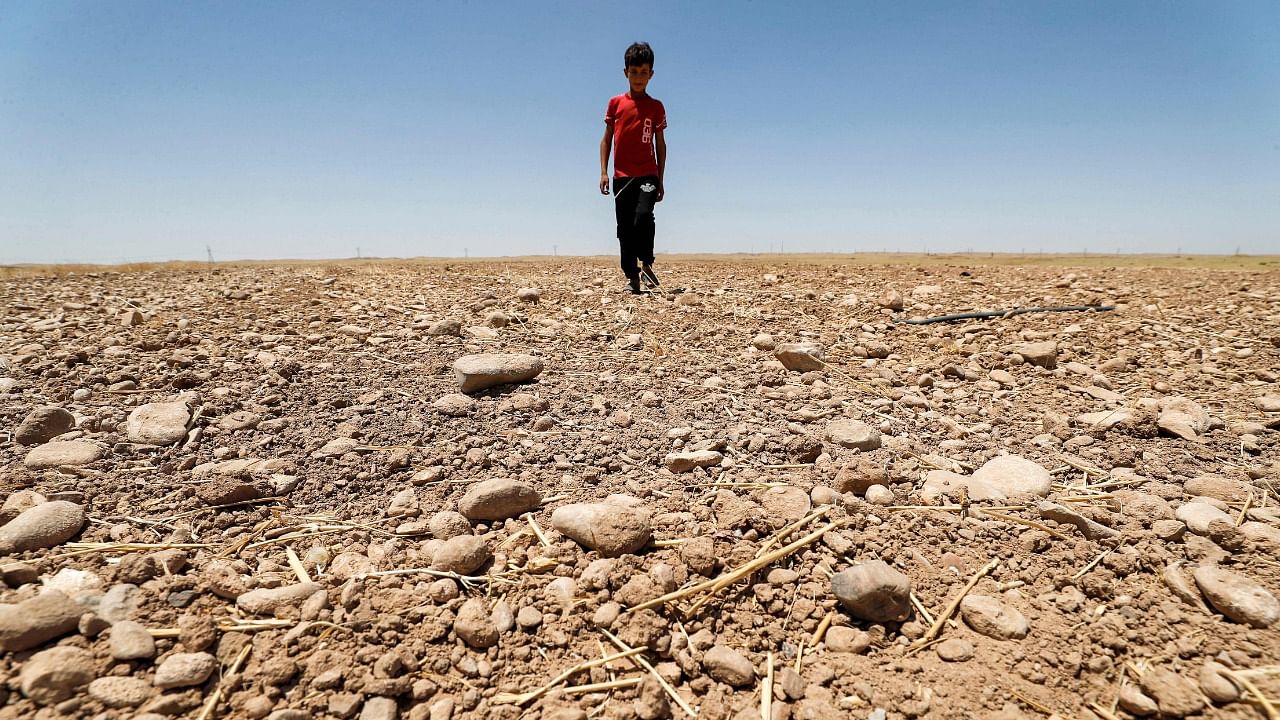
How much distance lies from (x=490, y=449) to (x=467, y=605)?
0.90 m

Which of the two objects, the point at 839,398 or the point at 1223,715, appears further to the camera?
the point at 839,398

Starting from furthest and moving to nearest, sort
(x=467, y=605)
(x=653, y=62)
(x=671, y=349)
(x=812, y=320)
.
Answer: (x=653, y=62)
(x=812, y=320)
(x=671, y=349)
(x=467, y=605)

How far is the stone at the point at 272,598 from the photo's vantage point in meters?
1.48

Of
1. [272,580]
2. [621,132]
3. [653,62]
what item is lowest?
[272,580]

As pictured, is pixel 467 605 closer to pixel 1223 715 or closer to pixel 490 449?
pixel 490 449

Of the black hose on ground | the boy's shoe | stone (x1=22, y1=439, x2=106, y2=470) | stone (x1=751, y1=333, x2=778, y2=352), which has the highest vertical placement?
the boy's shoe

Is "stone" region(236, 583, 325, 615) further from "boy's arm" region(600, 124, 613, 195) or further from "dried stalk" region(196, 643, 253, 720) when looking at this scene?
"boy's arm" region(600, 124, 613, 195)

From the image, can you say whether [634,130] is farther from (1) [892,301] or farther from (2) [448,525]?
(2) [448,525]

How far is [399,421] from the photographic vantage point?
8.70ft

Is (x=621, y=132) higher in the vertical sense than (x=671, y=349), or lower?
higher

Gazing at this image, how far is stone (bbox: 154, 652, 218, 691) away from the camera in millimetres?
1272


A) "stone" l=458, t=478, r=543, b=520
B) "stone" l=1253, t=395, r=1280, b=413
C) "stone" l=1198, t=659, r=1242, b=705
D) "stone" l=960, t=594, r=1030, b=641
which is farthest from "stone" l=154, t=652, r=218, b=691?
"stone" l=1253, t=395, r=1280, b=413

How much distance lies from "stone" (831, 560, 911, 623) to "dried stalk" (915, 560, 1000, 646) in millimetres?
66

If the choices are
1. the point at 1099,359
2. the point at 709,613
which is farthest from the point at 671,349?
the point at 1099,359
